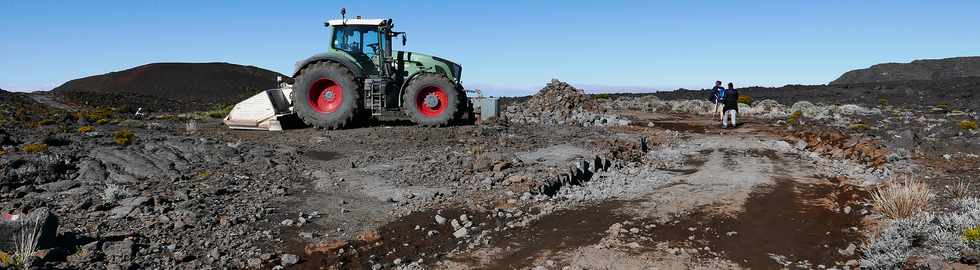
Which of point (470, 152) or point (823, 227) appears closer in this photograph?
point (823, 227)

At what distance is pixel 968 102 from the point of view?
1104 inches

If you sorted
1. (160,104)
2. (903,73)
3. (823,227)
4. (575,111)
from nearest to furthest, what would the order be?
(823,227) < (575,111) < (160,104) < (903,73)

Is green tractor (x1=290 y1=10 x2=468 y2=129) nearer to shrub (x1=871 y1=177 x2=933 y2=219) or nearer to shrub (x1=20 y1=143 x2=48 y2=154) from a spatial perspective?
shrub (x1=20 y1=143 x2=48 y2=154)

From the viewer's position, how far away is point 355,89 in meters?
14.7

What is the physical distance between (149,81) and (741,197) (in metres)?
56.0

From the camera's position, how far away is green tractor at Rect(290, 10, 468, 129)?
14.9m

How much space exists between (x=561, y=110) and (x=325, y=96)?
9.84 m

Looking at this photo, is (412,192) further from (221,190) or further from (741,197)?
(741,197)

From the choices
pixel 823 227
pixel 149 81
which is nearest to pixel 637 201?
pixel 823 227

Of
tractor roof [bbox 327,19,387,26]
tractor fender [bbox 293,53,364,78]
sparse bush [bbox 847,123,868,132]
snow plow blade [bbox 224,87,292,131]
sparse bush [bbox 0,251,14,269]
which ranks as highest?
tractor roof [bbox 327,19,387,26]

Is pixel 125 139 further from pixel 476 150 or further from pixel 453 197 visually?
pixel 453 197

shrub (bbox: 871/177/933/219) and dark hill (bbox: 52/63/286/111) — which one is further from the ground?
dark hill (bbox: 52/63/286/111)

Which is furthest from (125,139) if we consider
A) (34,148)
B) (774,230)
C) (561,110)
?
(561,110)

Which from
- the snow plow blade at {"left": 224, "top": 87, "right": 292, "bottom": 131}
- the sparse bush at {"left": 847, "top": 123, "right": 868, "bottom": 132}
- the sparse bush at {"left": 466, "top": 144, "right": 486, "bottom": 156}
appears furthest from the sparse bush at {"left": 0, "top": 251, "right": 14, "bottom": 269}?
the sparse bush at {"left": 847, "top": 123, "right": 868, "bottom": 132}
